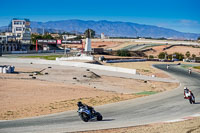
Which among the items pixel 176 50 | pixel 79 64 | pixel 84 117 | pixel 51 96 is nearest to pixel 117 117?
pixel 84 117

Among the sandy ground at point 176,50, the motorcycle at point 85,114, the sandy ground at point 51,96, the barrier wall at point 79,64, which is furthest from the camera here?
the sandy ground at point 176,50

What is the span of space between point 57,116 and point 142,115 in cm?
550

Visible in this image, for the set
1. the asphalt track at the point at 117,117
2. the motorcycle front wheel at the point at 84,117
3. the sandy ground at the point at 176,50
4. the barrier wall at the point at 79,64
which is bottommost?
the asphalt track at the point at 117,117

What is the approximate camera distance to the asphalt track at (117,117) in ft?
56.0

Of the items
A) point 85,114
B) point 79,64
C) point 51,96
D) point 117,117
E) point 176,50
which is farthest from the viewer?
point 176,50

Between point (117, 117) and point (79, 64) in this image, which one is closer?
point (117, 117)

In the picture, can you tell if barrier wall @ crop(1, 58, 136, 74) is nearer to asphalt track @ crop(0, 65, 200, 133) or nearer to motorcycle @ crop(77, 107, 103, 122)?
asphalt track @ crop(0, 65, 200, 133)

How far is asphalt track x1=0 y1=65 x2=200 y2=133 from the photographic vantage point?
17078mm

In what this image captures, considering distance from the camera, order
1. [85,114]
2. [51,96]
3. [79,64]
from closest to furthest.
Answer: [85,114] → [51,96] → [79,64]

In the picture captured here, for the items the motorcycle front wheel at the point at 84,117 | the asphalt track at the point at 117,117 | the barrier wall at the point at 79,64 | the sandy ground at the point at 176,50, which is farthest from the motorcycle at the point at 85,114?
the sandy ground at the point at 176,50

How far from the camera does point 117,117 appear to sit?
20.6 meters

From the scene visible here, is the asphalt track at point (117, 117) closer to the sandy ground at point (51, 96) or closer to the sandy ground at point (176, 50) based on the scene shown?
the sandy ground at point (51, 96)

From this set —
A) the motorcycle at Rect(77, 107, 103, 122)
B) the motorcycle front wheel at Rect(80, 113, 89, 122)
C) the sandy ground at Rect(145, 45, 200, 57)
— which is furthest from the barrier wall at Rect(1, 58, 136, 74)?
the sandy ground at Rect(145, 45, 200, 57)

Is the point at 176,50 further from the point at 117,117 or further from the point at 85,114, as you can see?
the point at 85,114
